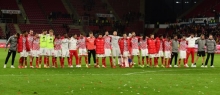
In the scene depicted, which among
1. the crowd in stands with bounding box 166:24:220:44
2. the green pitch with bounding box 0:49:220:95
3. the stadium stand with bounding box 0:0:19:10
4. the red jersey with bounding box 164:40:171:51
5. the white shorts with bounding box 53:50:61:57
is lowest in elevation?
the green pitch with bounding box 0:49:220:95

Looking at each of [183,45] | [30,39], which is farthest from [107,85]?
[183,45]

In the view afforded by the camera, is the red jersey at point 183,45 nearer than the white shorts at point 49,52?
No

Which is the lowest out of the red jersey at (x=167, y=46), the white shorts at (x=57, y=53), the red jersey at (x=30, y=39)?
the white shorts at (x=57, y=53)

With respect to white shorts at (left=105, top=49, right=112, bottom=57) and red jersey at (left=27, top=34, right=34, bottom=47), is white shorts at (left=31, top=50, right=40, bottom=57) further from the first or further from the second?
white shorts at (left=105, top=49, right=112, bottom=57)

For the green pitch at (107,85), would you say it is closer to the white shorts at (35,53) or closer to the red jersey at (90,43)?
the white shorts at (35,53)

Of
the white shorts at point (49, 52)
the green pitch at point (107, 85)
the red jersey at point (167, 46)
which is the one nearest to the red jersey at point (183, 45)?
the red jersey at point (167, 46)

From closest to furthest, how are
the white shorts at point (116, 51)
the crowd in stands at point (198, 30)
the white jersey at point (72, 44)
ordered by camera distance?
the white jersey at point (72, 44) → the white shorts at point (116, 51) → the crowd in stands at point (198, 30)

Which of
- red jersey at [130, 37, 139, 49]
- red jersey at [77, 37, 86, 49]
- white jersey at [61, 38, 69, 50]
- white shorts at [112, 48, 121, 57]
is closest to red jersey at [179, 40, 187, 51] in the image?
red jersey at [130, 37, 139, 49]

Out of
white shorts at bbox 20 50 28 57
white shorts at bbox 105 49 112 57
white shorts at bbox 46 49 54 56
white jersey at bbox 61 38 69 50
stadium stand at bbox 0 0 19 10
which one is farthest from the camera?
stadium stand at bbox 0 0 19 10

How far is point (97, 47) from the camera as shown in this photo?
94.9 ft

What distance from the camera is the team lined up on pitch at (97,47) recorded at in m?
27.7

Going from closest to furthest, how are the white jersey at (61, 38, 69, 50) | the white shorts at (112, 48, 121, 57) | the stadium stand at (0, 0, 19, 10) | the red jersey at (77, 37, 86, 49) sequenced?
the white jersey at (61, 38, 69, 50) < the white shorts at (112, 48, 121, 57) < the red jersey at (77, 37, 86, 49) < the stadium stand at (0, 0, 19, 10)

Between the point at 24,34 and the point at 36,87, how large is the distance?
10911 millimetres

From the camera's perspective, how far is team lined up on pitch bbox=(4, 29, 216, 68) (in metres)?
27.7
